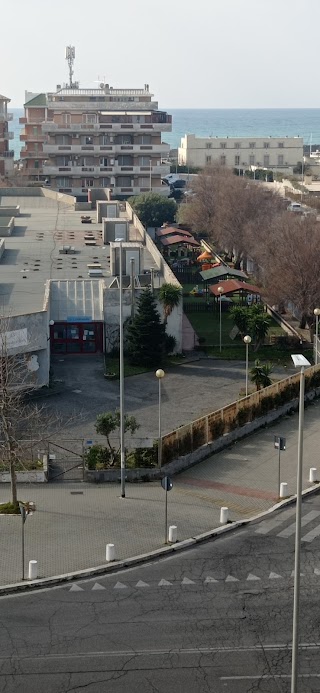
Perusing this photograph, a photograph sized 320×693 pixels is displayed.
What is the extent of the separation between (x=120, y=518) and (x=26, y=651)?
25.2 feet

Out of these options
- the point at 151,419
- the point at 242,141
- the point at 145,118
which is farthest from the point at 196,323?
the point at 242,141

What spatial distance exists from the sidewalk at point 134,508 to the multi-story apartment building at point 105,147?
74.7 meters

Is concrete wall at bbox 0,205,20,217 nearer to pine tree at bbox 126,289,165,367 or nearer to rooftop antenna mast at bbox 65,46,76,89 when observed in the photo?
pine tree at bbox 126,289,165,367

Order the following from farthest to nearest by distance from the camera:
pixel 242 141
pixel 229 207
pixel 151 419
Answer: pixel 242 141 < pixel 229 207 < pixel 151 419

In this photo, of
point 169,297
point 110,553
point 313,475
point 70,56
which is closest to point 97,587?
point 110,553

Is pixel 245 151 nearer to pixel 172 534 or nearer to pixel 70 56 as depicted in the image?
pixel 70 56

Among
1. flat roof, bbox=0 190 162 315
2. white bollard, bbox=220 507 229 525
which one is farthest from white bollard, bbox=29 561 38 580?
flat roof, bbox=0 190 162 315

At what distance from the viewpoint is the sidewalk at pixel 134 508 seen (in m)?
26.2

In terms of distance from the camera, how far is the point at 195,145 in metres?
149

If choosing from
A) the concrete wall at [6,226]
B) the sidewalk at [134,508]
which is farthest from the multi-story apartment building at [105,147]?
the sidewalk at [134,508]

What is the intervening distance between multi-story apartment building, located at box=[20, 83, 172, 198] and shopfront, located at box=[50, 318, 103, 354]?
200ft

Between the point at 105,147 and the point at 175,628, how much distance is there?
87.9 meters

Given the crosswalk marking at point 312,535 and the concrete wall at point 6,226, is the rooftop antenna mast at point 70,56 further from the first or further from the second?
the crosswalk marking at point 312,535

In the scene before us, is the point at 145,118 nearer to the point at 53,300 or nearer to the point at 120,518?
the point at 53,300
